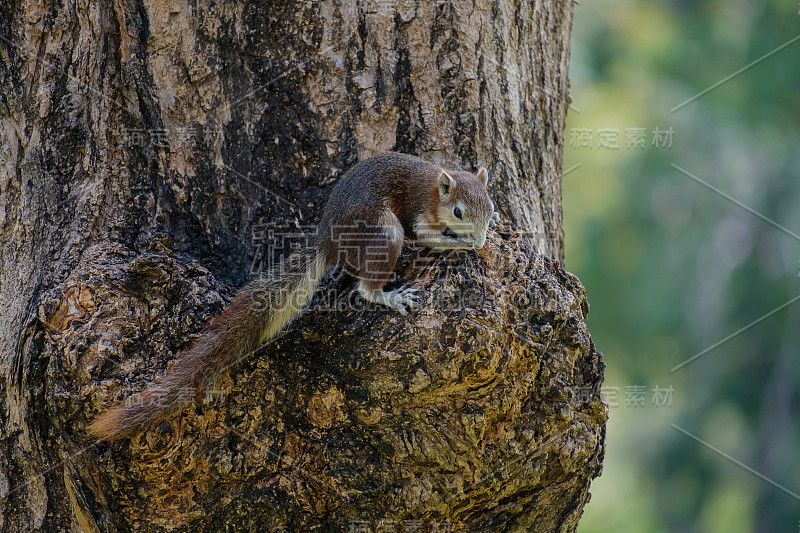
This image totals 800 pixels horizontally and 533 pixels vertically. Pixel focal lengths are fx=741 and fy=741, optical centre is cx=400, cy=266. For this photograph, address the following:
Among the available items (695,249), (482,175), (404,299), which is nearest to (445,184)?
(482,175)

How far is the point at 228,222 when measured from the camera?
221cm

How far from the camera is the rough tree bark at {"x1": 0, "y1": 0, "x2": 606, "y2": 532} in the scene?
187cm

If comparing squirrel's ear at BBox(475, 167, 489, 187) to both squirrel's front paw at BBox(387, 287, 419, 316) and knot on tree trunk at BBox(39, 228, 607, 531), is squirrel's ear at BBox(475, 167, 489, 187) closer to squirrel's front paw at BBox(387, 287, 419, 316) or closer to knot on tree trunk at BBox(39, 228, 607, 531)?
knot on tree trunk at BBox(39, 228, 607, 531)

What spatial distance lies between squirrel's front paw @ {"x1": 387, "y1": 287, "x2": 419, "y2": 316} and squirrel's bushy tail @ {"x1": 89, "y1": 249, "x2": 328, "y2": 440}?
0.30m

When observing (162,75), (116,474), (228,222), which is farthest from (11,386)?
(162,75)

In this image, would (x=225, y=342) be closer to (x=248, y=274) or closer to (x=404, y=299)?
(x=248, y=274)

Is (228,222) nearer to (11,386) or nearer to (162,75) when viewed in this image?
(162,75)

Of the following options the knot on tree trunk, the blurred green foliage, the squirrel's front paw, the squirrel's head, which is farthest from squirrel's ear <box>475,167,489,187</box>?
the blurred green foliage

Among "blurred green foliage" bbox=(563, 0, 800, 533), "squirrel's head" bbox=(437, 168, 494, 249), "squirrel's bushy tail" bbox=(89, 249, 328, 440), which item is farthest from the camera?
"blurred green foliage" bbox=(563, 0, 800, 533)

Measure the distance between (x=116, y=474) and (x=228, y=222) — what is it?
77 centimetres

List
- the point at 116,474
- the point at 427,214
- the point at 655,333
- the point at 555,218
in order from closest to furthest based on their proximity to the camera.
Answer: the point at 116,474 → the point at 427,214 → the point at 555,218 → the point at 655,333

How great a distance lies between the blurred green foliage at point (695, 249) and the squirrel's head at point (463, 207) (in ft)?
15.8

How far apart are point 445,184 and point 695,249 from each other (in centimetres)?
695

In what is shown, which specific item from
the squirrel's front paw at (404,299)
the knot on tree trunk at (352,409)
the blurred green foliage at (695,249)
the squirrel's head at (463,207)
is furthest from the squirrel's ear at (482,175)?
the blurred green foliage at (695,249)
